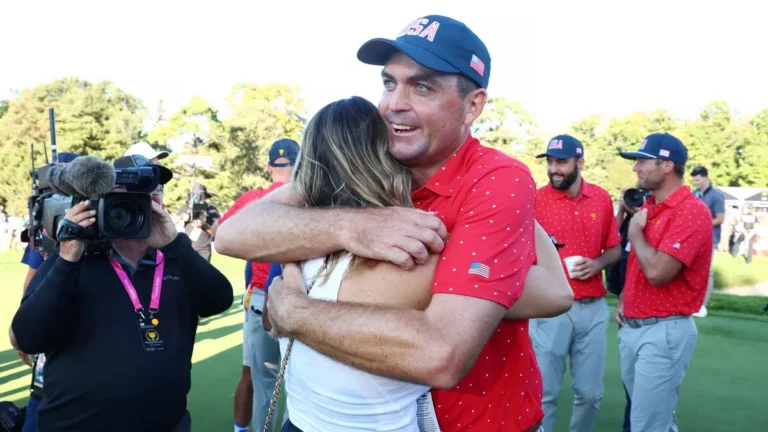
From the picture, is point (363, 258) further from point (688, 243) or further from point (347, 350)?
point (688, 243)

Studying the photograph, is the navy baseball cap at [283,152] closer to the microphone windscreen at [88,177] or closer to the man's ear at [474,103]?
the microphone windscreen at [88,177]

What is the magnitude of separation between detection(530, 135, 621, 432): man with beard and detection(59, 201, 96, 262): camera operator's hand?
13.2 ft

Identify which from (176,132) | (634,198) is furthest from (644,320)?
(176,132)

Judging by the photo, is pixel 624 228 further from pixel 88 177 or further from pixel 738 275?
pixel 738 275

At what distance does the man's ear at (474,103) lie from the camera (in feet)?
6.80

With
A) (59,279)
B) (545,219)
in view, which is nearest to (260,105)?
(545,219)

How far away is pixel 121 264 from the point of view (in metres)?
3.05

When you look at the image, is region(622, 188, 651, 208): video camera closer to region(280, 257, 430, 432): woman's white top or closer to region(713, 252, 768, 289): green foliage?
region(280, 257, 430, 432): woman's white top

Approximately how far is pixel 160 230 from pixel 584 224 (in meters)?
4.05

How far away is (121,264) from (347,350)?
1.77 metres

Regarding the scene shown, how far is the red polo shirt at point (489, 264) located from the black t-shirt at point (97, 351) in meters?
1.62

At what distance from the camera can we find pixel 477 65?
203 cm

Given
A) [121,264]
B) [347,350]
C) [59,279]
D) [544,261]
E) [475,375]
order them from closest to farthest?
[347,350]
[475,375]
[544,261]
[59,279]
[121,264]

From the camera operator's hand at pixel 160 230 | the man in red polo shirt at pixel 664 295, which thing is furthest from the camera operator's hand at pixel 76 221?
the man in red polo shirt at pixel 664 295
